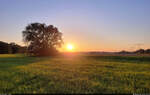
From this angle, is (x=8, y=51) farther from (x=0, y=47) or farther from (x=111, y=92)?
(x=111, y=92)

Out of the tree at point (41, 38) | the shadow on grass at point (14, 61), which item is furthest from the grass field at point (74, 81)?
the tree at point (41, 38)

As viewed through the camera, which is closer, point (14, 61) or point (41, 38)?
point (14, 61)

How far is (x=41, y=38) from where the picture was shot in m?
35.6

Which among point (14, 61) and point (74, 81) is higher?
point (74, 81)

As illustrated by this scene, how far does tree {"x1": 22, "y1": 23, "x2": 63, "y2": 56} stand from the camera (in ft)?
113

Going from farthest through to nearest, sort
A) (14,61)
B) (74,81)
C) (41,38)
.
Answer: (41,38) → (14,61) → (74,81)

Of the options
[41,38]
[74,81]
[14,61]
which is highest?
[41,38]

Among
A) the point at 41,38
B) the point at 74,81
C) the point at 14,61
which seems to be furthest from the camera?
the point at 41,38

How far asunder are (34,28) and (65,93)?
35018 mm

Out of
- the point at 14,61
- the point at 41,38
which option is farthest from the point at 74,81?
the point at 41,38

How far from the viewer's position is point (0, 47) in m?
60.2

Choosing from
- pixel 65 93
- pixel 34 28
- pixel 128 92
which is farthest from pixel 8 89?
pixel 34 28

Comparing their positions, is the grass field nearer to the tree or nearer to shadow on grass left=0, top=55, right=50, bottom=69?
shadow on grass left=0, top=55, right=50, bottom=69

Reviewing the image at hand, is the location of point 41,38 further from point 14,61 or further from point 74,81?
point 74,81
